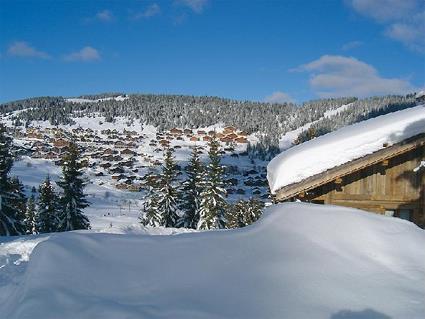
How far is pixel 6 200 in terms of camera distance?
92.0ft

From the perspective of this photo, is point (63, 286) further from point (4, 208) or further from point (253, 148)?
point (253, 148)

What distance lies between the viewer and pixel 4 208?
27688 mm

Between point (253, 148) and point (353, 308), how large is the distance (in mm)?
173823

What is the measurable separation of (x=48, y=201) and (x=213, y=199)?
12.7 metres

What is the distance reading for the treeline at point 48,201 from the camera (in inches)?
1099

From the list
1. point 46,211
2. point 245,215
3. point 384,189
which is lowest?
point 245,215

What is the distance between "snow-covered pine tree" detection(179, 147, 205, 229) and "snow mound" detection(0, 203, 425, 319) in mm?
29530

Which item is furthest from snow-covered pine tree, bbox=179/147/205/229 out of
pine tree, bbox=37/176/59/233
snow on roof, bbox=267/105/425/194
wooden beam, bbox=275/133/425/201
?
wooden beam, bbox=275/133/425/201

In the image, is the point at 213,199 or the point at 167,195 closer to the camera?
the point at 213,199

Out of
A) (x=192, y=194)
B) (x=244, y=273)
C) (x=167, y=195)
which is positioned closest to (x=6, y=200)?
(x=167, y=195)

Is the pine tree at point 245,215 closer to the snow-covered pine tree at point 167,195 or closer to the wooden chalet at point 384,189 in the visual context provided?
the snow-covered pine tree at point 167,195

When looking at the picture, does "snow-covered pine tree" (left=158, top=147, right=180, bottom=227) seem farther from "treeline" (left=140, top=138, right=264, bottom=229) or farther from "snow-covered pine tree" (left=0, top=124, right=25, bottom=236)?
A: "snow-covered pine tree" (left=0, top=124, right=25, bottom=236)

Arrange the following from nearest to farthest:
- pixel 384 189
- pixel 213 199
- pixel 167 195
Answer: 1. pixel 384 189
2. pixel 213 199
3. pixel 167 195

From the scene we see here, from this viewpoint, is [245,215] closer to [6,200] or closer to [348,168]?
[6,200]
